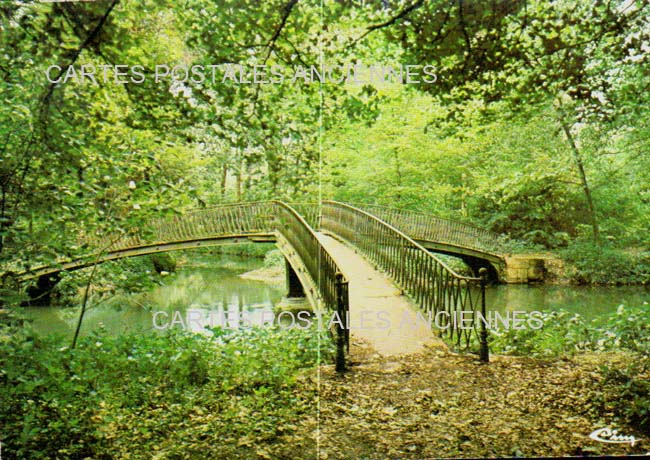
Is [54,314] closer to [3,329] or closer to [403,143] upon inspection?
[3,329]

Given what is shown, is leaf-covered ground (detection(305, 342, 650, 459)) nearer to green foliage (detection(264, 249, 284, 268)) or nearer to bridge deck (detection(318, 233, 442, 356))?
bridge deck (detection(318, 233, 442, 356))

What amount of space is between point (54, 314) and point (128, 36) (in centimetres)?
170

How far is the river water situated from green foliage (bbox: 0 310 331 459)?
13cm

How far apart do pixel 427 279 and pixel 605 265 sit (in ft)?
4.05

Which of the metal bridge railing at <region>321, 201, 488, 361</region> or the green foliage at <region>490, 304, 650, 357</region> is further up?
the metal bridge railing at <region>321, 201, 488, 361</region>

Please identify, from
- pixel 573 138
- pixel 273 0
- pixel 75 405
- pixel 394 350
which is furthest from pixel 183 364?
pixel 573 138

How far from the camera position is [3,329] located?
7.81 feet

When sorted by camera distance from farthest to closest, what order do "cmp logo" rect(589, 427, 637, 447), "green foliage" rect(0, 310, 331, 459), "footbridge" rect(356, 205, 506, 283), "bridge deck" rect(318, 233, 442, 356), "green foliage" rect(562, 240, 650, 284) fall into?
"bridge deck" rect(318, 233, 442, 356) < "footbridge" rect(356, 205, 506, 283) < "green foliage" rect(562, 240, 650, 284) < "cmp logo" rect(589, 427, 637, 447) < "green foliage" rect(0, 310, 331, 459)

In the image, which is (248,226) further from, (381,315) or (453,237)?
(453,237)

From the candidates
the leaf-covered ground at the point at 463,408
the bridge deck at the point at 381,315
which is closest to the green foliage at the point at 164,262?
the bridge deck at the point at 381,315

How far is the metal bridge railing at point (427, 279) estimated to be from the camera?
2943 mm

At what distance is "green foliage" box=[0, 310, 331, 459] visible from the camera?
2.32 metres

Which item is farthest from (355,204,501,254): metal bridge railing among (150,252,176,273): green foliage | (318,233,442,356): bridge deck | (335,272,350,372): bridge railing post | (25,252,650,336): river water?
(150,252,176,273): green foliage

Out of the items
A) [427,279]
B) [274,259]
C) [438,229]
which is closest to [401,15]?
[438,229]
